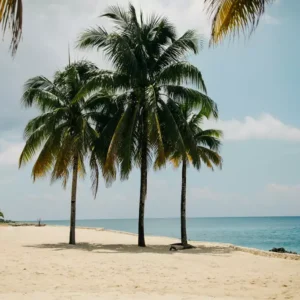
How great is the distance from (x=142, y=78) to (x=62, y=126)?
4.49 metres

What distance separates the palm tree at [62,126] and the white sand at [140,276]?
532cm

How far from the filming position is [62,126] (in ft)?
71.5

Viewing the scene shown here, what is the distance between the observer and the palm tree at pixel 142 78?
819 inches

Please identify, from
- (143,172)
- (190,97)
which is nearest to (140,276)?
(143,172)

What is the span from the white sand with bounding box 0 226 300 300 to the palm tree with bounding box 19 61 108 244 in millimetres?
5316

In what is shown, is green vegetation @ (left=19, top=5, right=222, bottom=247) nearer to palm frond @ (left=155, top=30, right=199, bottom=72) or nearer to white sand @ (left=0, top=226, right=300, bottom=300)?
palm frond @ (left=155, top=30, right=199, bottom=72)

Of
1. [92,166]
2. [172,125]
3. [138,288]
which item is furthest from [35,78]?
[138,288]

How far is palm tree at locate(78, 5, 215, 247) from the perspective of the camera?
20.8m

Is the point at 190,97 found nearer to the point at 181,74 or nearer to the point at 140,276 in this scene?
the point at 181,74

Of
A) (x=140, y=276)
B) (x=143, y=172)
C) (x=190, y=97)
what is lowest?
(x=140, y=276)

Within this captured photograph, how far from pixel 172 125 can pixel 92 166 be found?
4.80 m

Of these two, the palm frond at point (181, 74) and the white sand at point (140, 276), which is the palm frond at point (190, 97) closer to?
the palm frond at point (181, 74)

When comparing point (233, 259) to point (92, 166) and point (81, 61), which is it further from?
point (81, 61)

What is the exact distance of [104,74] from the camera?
842 inches
